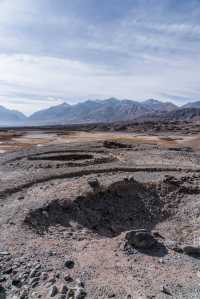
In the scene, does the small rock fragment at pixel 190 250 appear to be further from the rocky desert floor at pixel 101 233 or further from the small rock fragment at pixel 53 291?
the small rock fragment at pixel 53 291

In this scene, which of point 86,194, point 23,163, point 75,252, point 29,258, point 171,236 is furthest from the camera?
point 23,163

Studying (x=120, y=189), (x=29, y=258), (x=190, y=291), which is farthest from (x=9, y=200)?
(x=190, y=291)

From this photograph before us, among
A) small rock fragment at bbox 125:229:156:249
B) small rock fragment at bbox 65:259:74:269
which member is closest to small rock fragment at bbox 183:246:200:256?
small rock fragment at bbox 125:229:156:249

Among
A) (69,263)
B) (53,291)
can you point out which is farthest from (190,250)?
(53,291)

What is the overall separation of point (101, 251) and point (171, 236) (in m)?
5.16

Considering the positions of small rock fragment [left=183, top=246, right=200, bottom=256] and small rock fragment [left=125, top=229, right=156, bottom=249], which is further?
small rock fragment [left=183, top=246, right=200, bottom=256]

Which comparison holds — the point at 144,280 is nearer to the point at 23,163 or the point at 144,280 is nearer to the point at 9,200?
the point at 9,200

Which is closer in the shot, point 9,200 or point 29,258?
point 29,258

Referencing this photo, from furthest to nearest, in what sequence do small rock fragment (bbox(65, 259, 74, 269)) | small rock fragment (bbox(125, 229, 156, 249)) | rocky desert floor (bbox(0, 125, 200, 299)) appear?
small rock fragment (bbox(125, 229, 156, 249))
small rock fragment (bbox(65, 259, 74, 269))
rocky desert floor (bbox(0, 125, 200, 299))

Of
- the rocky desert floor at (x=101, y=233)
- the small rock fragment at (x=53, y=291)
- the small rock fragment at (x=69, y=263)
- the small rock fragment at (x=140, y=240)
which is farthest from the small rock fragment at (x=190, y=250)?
the small rock fragment at (x=53, y=291)

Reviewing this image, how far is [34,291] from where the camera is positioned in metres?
8.48

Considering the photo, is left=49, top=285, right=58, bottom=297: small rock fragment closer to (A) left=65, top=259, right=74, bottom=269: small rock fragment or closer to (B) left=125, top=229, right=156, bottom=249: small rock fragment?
(A) left=65, top=259, right=74, bottom=269: small rock fragment

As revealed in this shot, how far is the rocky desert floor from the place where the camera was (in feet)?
29.6

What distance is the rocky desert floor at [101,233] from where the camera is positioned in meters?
9.02
